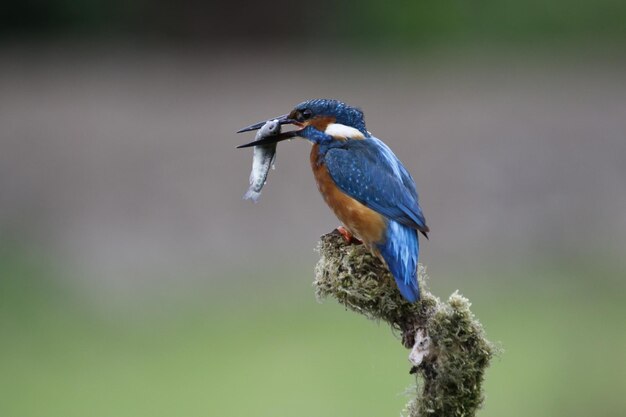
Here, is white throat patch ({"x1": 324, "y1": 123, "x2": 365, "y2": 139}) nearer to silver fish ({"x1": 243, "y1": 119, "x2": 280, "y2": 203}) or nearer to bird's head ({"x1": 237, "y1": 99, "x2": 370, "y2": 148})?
bird's head ({"x1": 237, "y1": 99, "x2": 370, "y2": 148})

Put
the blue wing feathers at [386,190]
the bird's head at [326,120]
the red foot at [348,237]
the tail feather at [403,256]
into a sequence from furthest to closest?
the bird's head at [326,120] < the red foot at [348,237] < the blue wing feathers at [386,190] < the tail feather at [403,256]

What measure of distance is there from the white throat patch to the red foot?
9.1 inches

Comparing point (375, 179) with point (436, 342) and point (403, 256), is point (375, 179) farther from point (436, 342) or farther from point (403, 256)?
point (436, 342)

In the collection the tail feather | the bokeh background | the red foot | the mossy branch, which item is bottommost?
the mossy branch

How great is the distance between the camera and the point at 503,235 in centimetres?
631

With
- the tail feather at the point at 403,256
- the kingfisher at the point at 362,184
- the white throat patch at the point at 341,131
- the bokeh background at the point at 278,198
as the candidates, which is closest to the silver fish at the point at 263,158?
the kingfisher at the point at 362,184

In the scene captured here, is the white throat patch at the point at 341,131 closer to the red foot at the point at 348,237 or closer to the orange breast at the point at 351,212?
the orange breast at the point at 351,212

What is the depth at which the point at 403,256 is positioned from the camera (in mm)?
2086

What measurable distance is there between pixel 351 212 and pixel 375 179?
9 centimetres

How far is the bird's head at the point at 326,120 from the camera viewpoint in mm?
2424

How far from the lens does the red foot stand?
88.7 inches

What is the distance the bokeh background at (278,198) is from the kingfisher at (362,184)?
2384 millimetres

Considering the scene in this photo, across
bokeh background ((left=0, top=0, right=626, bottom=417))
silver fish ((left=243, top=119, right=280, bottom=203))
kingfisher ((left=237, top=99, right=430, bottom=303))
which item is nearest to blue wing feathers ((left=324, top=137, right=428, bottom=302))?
kingfisher ((left=237, top=99, right=430, bottom=303))

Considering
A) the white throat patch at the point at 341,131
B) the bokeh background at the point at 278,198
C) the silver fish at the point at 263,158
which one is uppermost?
the bokeh background at the point at 278,198
